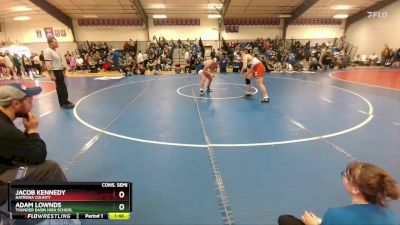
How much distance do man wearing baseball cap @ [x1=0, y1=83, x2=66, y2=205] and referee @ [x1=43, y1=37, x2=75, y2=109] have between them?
605 centimetres

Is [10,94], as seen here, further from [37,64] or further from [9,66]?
[37,64]

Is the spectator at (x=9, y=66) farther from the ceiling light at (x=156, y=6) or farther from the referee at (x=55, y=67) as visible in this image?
the referee at (x=55, y=67)

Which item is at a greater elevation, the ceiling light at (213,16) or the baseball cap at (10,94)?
the ceiling light at (213,16)

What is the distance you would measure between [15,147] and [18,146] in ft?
0.08

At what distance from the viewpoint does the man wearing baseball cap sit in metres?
2.35

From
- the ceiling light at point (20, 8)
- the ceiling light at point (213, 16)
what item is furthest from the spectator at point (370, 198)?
the ceiling light at point (20, 8)

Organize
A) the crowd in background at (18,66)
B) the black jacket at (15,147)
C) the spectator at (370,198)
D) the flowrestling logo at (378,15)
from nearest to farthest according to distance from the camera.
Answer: the spectator at (370,198), the black jacket at (15,147), the crowd in background at (18,66), the flowrestling logo at (378,15)

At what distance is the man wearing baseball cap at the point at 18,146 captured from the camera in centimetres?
235

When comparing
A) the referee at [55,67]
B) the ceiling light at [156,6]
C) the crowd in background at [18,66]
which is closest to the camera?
the referee at [55,67]

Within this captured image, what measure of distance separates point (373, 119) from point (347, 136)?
174 cm

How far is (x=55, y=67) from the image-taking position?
812cm

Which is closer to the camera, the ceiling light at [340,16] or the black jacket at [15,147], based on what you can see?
the black jacket at [15,147]

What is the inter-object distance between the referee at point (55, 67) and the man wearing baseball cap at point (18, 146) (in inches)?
238

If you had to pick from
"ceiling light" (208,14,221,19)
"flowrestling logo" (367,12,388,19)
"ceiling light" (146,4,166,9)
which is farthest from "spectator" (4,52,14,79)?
"flowrestling logo" (367,12,388,19)
